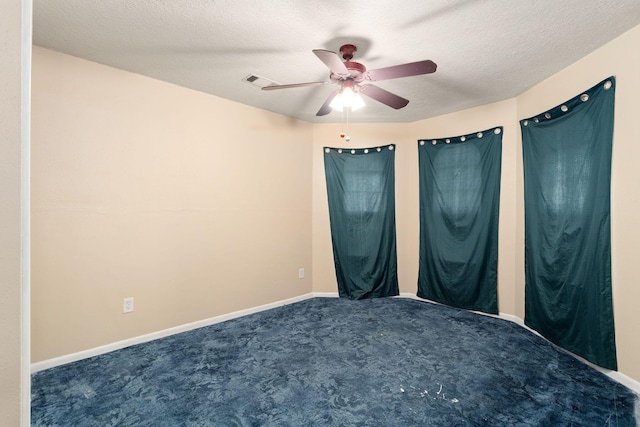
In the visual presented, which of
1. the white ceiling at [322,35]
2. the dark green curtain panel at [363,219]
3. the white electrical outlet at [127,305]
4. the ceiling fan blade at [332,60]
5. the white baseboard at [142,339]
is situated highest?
the white ceiling at [322,35]

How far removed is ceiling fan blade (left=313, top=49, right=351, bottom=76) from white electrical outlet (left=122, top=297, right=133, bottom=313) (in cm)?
243

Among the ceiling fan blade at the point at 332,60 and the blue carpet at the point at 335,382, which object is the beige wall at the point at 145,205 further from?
the ceiling fan blade at the point at 332,60

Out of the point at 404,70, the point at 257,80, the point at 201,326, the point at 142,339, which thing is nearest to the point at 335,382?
the point at 201,326

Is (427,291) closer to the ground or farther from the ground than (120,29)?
closer to the ground

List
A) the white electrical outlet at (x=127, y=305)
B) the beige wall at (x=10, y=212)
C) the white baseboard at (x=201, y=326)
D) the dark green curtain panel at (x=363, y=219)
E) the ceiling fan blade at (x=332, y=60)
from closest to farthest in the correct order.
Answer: the beige wall at (x=10, y=212), the ceiling fan blade at (x=332, y=60), the white baseboard at (x=201, y=326), the white electrical outlet at (x=127, y=305), the dark green curtain panel at (x=363, y=219)

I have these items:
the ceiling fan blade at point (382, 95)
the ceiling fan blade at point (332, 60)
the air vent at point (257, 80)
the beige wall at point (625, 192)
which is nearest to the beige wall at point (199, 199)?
the beige wall at point (625, 192)

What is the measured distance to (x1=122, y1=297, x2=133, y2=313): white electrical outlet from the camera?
2562mm

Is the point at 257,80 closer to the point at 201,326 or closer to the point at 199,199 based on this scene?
the point at 199,199

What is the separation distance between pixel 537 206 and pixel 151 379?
3.38 metres

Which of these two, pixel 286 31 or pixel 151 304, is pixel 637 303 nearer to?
pixel 286 31

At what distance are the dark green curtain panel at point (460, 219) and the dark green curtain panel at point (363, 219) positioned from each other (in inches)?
15.9

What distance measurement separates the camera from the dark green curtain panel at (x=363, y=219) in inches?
153

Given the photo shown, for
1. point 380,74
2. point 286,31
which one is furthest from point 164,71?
point 380,74

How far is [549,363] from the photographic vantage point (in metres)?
2.31
